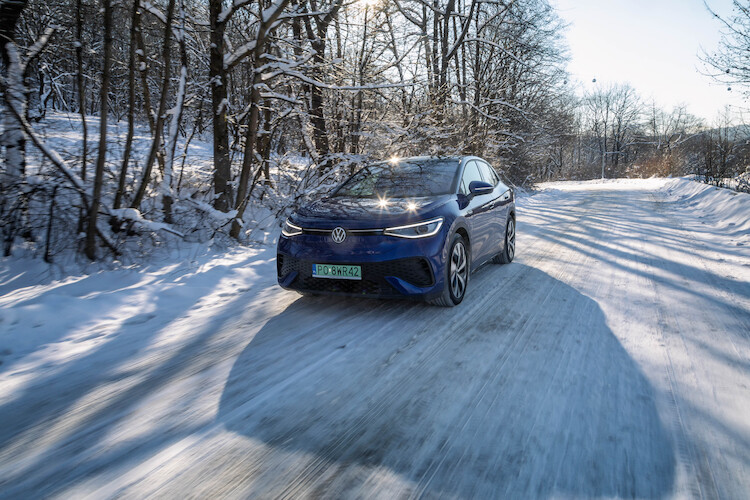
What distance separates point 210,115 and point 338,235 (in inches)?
295

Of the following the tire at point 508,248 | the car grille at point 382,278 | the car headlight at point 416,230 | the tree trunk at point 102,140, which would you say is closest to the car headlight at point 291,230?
the car grille at point 382,278

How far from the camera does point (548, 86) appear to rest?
25.2 meters

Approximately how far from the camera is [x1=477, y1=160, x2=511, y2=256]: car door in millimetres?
5780

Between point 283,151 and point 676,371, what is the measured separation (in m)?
10.3

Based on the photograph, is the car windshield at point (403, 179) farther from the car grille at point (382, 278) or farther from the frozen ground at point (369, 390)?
the frozen ground at point (369, 390)

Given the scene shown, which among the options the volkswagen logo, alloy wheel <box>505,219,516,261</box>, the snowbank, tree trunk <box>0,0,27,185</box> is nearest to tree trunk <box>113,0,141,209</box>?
tree trunk <box>0,0,27,185</box>

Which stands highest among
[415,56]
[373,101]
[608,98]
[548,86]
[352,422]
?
[608,98]

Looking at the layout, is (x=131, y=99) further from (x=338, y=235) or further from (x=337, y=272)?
(x=337, y=272)

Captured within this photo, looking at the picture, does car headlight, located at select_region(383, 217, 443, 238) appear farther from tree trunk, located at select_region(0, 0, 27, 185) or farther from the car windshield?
tree trunk, located at select_region(0, 0, 27, 185)

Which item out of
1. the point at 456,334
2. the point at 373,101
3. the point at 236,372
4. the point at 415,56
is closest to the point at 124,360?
the point at 236,372

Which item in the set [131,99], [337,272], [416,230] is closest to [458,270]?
[416,230]

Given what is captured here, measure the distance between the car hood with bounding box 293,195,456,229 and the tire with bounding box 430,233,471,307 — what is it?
43cm

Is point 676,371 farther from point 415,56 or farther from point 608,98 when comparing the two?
point 608,98

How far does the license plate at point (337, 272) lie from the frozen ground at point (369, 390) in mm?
391
